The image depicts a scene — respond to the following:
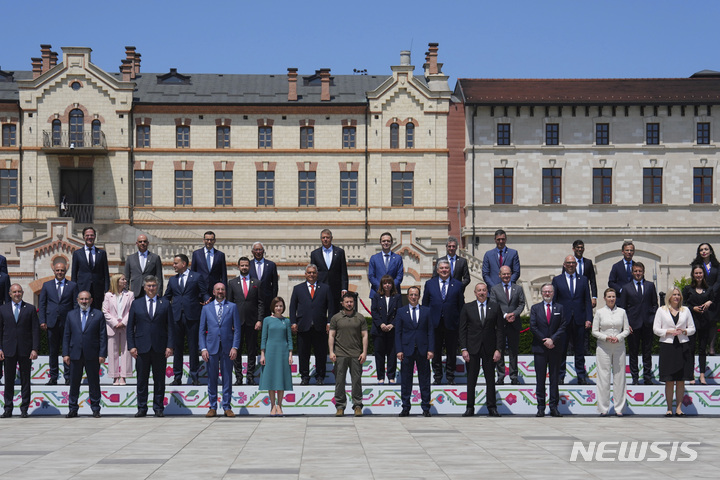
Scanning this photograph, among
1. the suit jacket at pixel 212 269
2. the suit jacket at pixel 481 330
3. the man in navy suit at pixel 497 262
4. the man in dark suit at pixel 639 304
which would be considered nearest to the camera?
Result: the suit jacket at pixel 481 330

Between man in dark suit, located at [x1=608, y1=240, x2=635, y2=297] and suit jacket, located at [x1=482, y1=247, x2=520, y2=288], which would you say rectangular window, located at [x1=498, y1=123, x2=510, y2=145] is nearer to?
man in dark suit, located at [x1=608, y1=240, x2=635, y2=297]

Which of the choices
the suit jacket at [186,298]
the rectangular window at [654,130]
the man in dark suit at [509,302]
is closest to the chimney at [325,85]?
the rectangular window at [654,130]

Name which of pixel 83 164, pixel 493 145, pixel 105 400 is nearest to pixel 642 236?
pixel 493 145

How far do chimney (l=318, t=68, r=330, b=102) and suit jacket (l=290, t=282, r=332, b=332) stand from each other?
34.5m

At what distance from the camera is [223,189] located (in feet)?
169

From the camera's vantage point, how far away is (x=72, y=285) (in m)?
17.9

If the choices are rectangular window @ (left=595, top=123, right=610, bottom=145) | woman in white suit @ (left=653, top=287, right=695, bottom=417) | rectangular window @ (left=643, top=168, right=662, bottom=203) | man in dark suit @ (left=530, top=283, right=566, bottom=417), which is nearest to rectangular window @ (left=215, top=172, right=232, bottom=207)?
rectangular window @ (left=595, top=123, right=610, bottom=145)

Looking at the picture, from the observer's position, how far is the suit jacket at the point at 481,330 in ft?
54.4

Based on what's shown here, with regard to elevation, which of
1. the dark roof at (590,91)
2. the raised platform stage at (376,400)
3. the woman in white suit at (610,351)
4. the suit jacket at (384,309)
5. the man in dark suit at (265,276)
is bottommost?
the raised platform stage at (376,400)

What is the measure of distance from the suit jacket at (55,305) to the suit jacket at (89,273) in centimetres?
47

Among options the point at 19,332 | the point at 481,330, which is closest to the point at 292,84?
the point at 19,332

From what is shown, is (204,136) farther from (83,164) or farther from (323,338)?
(323,338)

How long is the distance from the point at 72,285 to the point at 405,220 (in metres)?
34.0

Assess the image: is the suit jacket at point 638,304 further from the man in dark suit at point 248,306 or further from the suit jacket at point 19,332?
Result: the suit jacket at point 19,332
